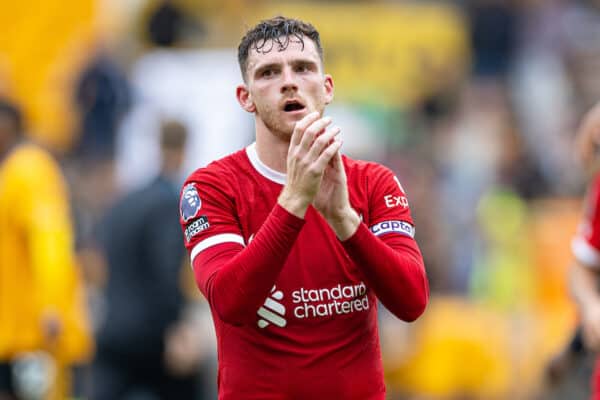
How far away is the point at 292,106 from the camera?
183 inches

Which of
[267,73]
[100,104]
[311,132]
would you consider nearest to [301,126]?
[311,132]

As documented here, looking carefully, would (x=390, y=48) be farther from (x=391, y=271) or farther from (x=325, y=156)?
(x=325, y=156)

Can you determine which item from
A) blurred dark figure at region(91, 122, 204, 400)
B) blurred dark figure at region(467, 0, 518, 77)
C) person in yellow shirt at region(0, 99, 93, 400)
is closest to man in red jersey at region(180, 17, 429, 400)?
person in yellow shirt at region(0, 99, 93, 400)

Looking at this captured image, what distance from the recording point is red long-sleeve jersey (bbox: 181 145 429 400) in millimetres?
4699

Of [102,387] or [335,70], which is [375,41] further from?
[102,387]

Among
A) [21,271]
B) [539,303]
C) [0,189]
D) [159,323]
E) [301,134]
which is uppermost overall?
[301,134]

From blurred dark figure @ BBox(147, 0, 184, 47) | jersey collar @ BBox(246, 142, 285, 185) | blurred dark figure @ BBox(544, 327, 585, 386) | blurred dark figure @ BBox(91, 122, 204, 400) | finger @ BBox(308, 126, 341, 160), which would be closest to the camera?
finger @ BBox(308, 126, 341, 160)

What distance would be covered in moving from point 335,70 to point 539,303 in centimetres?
613

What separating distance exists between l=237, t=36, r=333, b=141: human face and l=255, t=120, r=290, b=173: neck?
3cm

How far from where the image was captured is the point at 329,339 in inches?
188

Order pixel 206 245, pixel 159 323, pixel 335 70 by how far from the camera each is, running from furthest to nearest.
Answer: pixel 335 70 → pixel 159 323 → pixel 206 245

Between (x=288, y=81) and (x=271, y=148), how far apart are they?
295 mm

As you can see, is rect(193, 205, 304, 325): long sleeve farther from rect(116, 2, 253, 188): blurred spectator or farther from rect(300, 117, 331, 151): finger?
rect(116, 2, 253, 188): blurred spectator

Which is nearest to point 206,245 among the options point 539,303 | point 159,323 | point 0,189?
point 0,189
